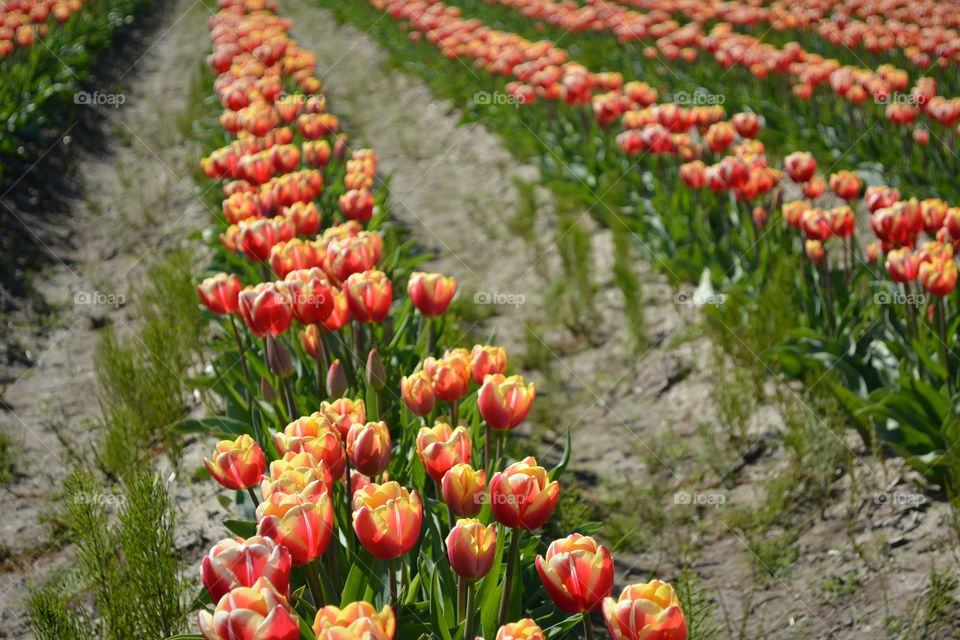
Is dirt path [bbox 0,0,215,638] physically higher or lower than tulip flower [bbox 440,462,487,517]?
lower

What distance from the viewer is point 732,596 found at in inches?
122

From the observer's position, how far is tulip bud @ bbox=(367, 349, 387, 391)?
2711 mm

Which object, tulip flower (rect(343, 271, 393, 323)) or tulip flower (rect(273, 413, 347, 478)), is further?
tulip flower (rect(343, 271, 393, 323))

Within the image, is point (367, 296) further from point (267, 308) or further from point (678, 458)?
point (678, 458)

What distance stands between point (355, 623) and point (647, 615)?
53cm

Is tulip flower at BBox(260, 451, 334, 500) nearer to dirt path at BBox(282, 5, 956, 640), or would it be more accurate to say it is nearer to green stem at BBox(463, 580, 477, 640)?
green stem at BBox(463, 580, 477, 640)

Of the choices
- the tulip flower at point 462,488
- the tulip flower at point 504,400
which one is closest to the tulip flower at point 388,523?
the tulip flower at point 462,488

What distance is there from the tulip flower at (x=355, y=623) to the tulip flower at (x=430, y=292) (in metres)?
1.56

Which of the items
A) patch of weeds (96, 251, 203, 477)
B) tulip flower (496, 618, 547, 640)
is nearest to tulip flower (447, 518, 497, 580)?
tulip flower (496, 618, 547, 640)

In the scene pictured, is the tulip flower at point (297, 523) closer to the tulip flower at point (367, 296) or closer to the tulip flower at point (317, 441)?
the tulip flower at point (317, 441)

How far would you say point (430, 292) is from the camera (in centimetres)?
290

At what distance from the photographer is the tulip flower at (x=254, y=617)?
1381 mm

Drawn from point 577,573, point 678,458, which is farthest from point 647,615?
point 678,458

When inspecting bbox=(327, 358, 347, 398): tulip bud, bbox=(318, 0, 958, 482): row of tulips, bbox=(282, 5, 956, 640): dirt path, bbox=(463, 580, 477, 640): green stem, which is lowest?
bbox=(282, 5, 956, 640): dirt path
